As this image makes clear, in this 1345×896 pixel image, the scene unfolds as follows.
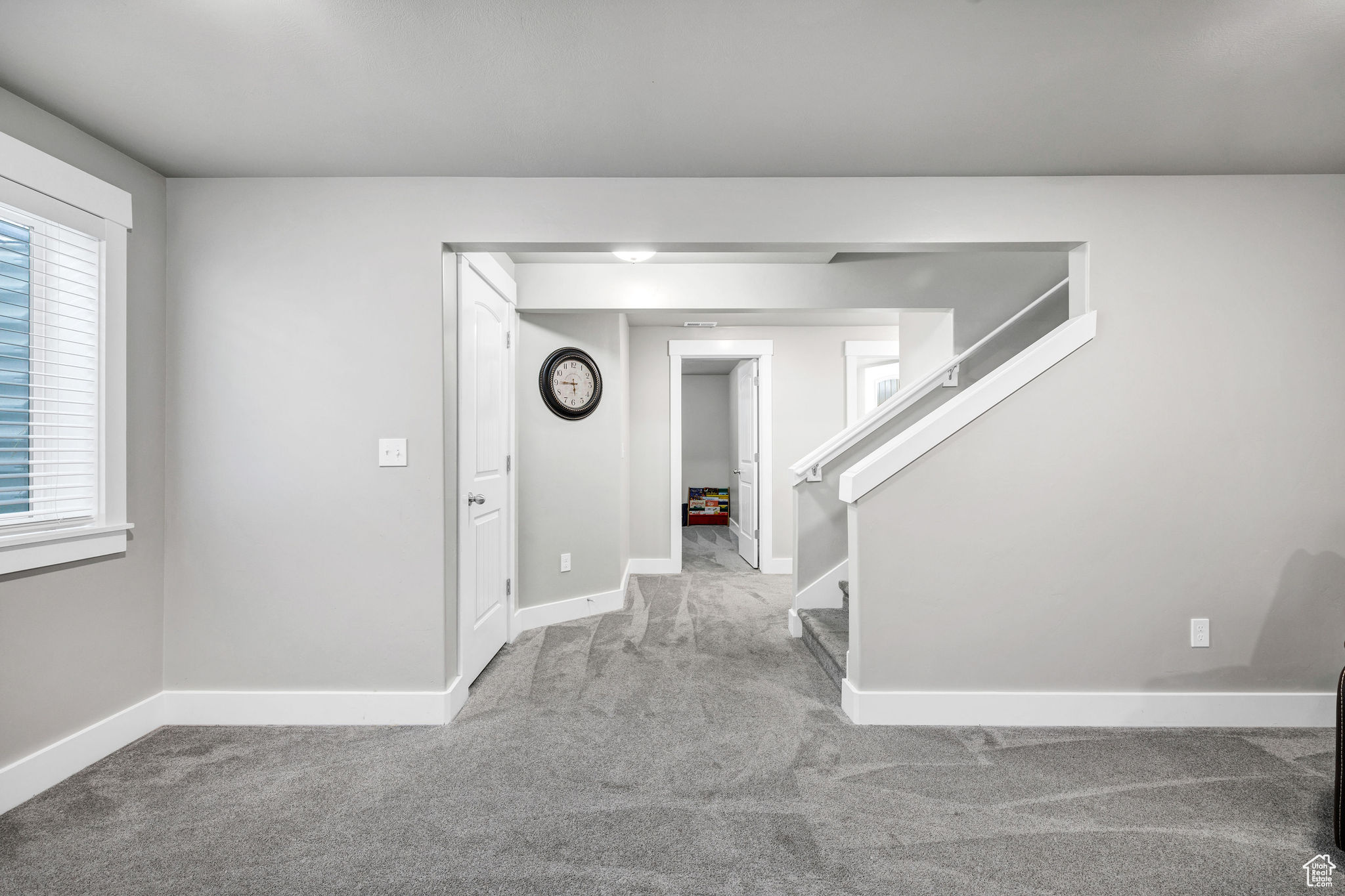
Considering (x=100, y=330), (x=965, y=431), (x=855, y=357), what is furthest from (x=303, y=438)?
(x=855, y=357)

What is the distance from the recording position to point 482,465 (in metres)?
3.14

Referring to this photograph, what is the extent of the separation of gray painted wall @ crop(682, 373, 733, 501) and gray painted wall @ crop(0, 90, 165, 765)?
6616mm

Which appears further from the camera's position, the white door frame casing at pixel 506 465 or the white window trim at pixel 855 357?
the white window trim at pixel 855 357

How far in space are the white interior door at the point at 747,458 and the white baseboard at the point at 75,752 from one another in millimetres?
4156

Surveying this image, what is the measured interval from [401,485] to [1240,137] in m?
3.31

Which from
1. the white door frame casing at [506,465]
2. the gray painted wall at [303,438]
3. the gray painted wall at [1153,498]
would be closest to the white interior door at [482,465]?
the white door frame casing at [506,465]

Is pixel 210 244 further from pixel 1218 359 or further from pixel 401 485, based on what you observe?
pixel 1218 359

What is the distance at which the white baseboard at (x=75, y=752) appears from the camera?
74.1 inches

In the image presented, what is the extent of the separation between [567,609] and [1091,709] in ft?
9.28

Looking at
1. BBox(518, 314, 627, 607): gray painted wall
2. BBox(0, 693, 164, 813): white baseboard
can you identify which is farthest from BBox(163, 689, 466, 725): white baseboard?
BBox(518, 314, 627, 607): gray painted wall

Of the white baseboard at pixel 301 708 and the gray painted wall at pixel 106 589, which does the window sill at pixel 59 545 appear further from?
the white baseboard at pixel 301 708

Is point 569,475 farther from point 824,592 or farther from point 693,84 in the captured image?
point 693,84

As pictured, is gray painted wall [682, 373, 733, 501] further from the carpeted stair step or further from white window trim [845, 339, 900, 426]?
the carpeted stair step

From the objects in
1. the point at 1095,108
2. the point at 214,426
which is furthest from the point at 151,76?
the point at 1095,108
